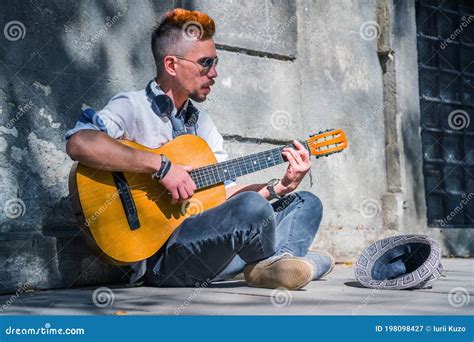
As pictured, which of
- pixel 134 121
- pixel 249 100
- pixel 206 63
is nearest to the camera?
pixel 134 121

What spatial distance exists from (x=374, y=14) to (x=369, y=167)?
128 cm

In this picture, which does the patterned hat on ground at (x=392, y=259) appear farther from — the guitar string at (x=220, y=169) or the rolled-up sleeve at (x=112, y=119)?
the rolled-up sleeve at (x=112, y=119)

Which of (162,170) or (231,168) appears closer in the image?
(162,170)

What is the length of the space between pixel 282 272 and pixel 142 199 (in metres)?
0.74

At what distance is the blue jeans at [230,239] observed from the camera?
11.2 feet

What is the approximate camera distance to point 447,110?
22.0 feet

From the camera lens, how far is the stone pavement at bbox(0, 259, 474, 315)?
277 cm

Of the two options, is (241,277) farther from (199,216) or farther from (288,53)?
(288,53)

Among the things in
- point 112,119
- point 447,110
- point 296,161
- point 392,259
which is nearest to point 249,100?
point 296,161

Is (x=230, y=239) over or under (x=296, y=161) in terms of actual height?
under

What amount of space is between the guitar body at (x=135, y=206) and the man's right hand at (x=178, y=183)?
0.27 ft

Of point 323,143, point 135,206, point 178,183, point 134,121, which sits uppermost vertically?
point 134,121

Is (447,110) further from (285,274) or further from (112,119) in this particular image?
(112,119)

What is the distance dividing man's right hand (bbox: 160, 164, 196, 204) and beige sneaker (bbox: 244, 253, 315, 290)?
0.51 meters
